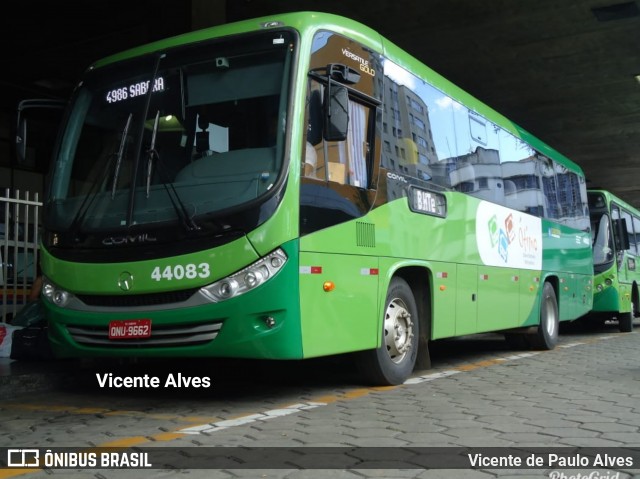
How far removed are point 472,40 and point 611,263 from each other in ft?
20.5

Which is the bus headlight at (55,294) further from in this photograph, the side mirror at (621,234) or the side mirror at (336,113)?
the side mirror at (621,234)

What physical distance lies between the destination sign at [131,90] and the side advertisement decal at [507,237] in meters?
4.47

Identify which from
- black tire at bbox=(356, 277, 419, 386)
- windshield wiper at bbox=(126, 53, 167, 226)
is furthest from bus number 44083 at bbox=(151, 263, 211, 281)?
black tire at bbox=(356, 277, 419, 386)

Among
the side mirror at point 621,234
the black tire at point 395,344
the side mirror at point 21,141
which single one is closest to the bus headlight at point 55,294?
the side mirror at point 21,141

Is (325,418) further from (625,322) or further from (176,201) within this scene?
(625,322)

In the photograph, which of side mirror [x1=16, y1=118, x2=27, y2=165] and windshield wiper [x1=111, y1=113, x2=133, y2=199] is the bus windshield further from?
side mirror [x1=16, y1=118, x2=27, y2=165]

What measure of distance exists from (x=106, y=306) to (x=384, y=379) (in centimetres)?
265

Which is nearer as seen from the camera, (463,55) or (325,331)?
(325,331)

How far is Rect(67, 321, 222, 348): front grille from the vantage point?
563 cm

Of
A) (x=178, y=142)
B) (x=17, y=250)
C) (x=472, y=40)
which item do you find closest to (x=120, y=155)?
(x=178, y=142)

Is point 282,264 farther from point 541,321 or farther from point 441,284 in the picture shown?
point 541,321

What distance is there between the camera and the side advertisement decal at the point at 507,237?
930 cm

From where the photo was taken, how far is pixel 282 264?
554 centimetres

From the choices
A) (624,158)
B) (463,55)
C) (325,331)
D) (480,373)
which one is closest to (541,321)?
(480,373)
